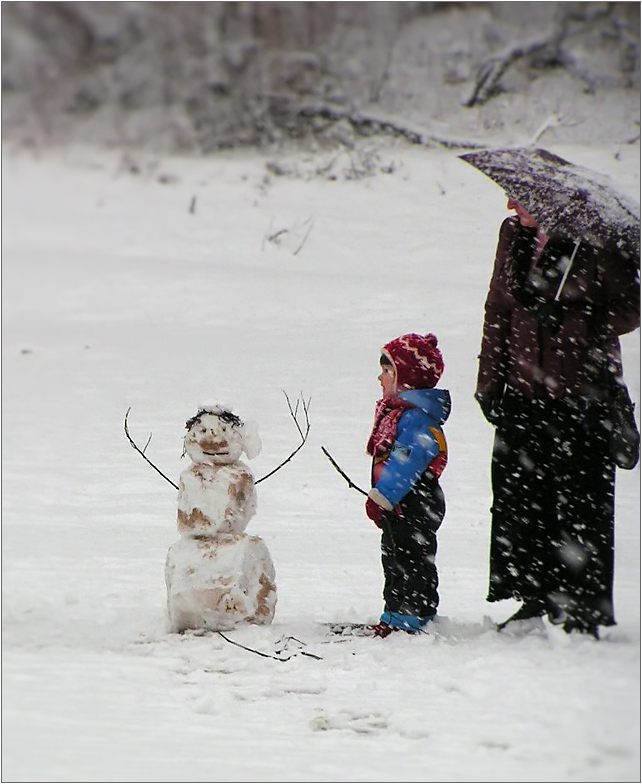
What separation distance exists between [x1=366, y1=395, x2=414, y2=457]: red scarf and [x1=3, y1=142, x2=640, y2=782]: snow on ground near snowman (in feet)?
1.29

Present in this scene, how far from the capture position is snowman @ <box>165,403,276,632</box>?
2.04m

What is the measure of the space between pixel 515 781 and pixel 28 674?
975mm

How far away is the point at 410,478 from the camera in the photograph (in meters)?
2.04

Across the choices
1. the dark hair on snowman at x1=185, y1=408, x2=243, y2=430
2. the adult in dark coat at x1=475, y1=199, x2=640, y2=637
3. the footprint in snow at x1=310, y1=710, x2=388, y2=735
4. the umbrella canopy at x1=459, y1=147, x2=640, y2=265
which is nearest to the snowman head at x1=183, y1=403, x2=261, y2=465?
the dark hair on snowman at x1=185, y1=408, x2=243, y2=430

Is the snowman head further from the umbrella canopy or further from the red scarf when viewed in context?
the umbrella canopy

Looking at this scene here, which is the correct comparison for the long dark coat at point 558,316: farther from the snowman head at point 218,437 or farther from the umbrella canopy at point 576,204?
the snowman head at point 218,437

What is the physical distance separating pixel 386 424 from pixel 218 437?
357 millimetres

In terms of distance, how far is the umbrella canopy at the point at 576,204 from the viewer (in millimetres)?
1979

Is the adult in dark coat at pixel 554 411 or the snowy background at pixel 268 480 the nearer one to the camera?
the snowy background at pixel 268 480

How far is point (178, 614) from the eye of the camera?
81.2 inches

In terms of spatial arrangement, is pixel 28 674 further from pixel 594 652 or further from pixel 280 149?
pixel 280 149

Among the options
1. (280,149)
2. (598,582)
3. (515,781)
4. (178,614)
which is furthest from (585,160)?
(515,781)

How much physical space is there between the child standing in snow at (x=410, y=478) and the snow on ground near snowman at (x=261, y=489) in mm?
99

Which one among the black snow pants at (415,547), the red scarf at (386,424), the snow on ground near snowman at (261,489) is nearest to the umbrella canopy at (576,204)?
Answer: the red scarf at (386,424)
